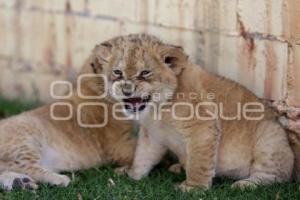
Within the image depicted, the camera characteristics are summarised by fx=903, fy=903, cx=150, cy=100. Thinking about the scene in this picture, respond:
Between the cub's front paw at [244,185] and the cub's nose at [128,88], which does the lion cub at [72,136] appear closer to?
the cub's nose at [128,88]

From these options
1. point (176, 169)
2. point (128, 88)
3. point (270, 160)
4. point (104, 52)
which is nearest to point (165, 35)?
point (104, 52)

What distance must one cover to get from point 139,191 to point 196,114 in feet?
2.30

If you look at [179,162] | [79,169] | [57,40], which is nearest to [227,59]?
[179,162]

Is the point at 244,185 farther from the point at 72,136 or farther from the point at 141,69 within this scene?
the point at 72,136

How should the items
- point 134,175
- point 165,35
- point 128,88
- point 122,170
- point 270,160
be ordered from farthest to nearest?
point 165,35 → point 122,170 → point 134,175 → point 270,160 → point 128,88

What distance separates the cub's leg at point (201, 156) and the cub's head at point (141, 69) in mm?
357

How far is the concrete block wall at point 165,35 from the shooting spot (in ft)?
22.5

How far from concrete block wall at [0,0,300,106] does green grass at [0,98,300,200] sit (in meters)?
0.75

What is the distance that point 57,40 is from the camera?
9023 mm

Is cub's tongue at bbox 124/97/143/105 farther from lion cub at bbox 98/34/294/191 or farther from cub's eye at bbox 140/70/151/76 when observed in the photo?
cub's eye at bbox 140/70/151/76

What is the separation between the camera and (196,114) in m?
6.62

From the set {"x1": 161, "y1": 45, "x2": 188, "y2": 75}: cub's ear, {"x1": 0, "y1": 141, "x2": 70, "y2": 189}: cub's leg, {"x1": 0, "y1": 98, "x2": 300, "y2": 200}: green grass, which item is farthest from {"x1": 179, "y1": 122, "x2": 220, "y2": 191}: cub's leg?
{"x1": 0, "y1": 141, "x2": 70, "y2": 189}: cub's leg

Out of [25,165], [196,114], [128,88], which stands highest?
[128,88]

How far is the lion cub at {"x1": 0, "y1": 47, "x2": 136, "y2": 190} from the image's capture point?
7.01 metres
